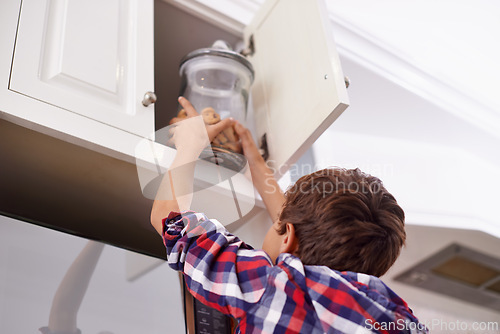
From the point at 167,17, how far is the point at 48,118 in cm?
63

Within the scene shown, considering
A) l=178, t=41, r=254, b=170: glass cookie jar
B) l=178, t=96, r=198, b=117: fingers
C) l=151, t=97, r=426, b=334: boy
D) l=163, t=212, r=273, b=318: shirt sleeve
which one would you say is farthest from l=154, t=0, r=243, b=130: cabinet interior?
l=163, t=212, r=273, b=318: shirt sleeve

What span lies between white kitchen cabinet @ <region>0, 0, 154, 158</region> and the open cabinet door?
31cm

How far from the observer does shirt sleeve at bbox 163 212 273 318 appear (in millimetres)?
755

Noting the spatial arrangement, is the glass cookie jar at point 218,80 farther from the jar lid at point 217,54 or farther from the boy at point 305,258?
the boy at point 305,258

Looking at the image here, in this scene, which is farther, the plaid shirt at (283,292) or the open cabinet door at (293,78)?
the open cabinet door at (293,78)

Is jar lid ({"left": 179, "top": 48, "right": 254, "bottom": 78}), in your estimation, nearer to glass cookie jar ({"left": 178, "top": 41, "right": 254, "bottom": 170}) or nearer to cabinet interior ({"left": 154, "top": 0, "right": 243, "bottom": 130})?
glass cookie jar ({"left": 178, "top": 41, "right": 254, "bottom": 170})

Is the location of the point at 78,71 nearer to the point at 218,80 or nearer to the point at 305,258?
Result: the point at 218,80

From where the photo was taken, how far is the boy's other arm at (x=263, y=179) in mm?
1138

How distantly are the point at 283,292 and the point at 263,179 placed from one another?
432 mm

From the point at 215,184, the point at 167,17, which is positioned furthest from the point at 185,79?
the point at 215,184

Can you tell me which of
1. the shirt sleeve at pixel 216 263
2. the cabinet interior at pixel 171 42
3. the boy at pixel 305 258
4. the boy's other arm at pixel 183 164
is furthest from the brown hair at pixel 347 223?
the cabinet interior at pixel 171 42

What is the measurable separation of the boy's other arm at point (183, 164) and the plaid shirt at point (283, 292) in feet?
0.42

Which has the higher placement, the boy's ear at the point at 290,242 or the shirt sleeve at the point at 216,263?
the boy's ear at the point at 290,242

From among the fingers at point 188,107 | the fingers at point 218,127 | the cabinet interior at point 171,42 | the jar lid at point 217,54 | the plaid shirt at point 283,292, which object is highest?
the cabinet interior at point 171,42
